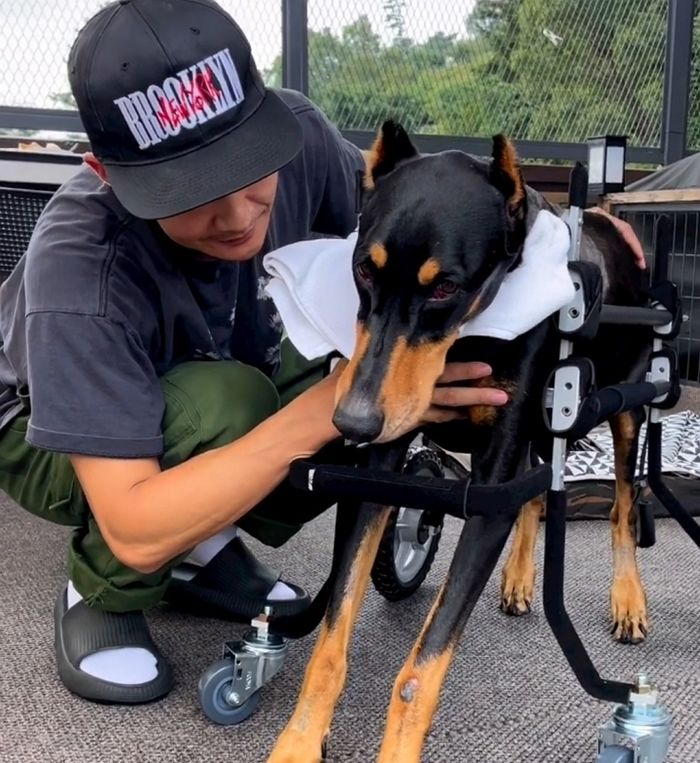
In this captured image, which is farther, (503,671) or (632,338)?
(632,338)

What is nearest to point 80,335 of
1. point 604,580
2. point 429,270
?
point 429,270

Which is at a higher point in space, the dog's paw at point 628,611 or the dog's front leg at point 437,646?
the dog's front leg at point 437,646

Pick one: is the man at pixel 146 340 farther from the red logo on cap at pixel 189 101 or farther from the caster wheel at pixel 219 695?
the caster wheel at pixel 219 695

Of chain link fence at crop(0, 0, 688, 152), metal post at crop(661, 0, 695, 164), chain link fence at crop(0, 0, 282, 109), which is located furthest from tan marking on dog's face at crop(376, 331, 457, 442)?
metal post at crop(661, 0, 695, 164)

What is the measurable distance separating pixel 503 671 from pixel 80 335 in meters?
0.87

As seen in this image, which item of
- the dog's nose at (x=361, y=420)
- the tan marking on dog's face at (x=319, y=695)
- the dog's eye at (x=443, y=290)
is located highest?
the dog's eye at (x=443, y=290)

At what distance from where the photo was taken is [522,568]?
1.72 metres

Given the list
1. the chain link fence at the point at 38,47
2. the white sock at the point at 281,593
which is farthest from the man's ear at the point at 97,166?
the chain link fence at the point at 38,47

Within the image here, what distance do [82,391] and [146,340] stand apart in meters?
0.17

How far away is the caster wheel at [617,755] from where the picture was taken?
1.04 metres

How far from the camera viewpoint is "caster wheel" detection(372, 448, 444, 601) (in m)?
1.59

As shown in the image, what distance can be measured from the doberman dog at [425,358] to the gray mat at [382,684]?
6.8 inches

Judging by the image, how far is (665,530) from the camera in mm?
2199

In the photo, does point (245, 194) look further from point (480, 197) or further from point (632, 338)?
point (632, 338)
